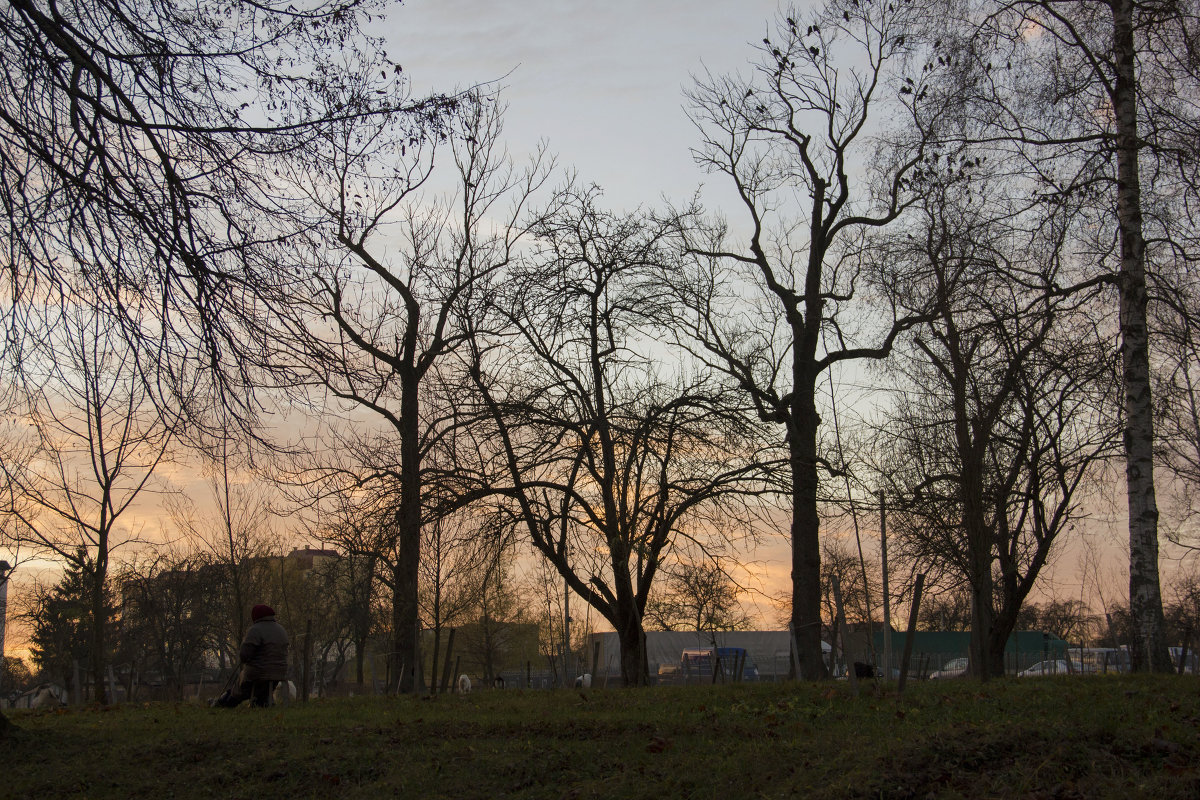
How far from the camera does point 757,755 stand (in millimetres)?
7152

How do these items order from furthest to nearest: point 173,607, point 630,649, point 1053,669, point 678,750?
point 173,607 → point 1053,669 → point 630,649 → point 678,750

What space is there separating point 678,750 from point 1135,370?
8123 mm

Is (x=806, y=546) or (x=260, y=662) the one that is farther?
(x=806, y=546)

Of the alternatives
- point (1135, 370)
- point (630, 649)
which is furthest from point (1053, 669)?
point (1135, 370)

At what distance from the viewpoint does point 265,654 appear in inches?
459

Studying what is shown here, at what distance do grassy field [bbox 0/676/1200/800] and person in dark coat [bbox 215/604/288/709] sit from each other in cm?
115

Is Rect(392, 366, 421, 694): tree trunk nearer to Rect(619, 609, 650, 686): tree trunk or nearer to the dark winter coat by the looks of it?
Rect(619, 609, 650, 686): tree trunk

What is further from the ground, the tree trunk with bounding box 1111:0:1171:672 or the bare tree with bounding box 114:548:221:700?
the tree trunk with bounding box 1111:0:1171:672

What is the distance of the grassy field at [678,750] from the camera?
6051 mm

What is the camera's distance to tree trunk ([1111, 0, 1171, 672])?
11.7 metres

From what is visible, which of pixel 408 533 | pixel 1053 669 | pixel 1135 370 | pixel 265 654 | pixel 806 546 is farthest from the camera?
pixel 1053 669

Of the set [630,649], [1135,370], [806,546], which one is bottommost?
[630,649]

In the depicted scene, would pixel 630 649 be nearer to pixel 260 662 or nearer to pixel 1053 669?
pixel 260 662

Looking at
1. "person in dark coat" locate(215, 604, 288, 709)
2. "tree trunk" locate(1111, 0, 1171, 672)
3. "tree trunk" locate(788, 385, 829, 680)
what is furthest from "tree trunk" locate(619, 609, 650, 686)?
"tree trunk" locate(1111, 0, 1171, 672)
